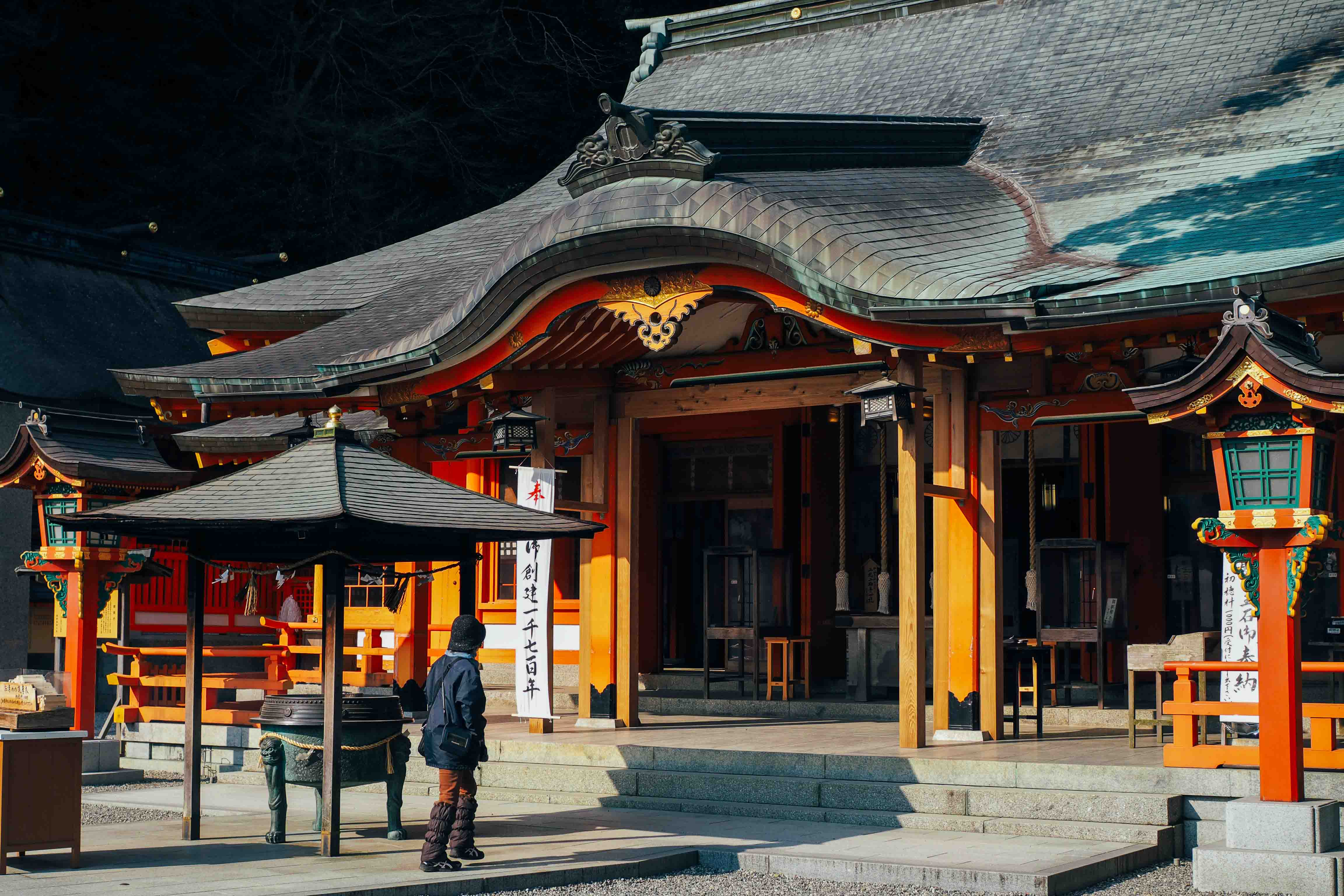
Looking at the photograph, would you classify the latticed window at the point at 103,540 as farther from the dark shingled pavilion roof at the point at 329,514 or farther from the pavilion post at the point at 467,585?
the dark shingled pavilion roof at the point at 329,514

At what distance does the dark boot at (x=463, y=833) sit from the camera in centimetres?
785

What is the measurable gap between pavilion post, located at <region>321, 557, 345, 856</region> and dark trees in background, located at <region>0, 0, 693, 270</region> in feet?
60.4

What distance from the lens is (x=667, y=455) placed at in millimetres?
16734

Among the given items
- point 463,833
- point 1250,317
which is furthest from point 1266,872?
point 463,833

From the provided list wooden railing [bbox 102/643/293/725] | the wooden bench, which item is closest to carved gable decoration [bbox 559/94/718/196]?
the wooden bench

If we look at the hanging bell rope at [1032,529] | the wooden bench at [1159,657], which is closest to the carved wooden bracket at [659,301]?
the wooden bench at [1159,657]

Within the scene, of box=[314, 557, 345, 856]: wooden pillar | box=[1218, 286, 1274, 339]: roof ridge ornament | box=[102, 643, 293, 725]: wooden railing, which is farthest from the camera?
box=[102, 643, 293, 725]: wooden railing

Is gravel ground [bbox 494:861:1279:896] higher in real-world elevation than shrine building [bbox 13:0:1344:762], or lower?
lower

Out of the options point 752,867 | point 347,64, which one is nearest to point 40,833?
point 752,867

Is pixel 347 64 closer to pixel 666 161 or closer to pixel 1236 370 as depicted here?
pixel 666 161

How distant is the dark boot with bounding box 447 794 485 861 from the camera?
785 cm

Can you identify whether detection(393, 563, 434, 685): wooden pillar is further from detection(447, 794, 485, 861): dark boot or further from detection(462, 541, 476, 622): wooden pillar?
detection(447, 794, 485, 861): dark boot

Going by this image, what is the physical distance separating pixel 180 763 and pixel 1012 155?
9.06 m

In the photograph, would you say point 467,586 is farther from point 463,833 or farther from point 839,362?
point 839,362
